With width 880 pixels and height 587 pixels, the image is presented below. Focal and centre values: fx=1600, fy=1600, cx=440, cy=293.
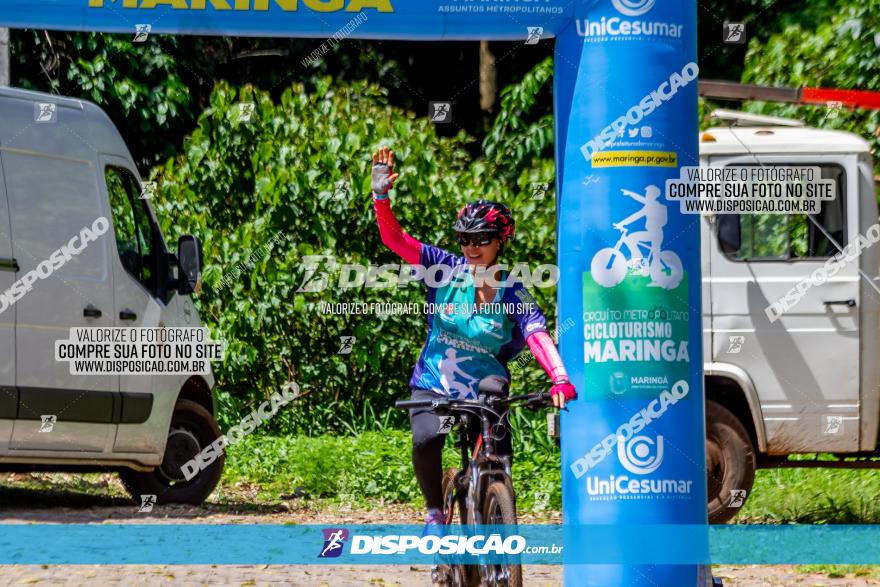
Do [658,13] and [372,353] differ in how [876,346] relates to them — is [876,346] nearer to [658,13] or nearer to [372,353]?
[658,13]

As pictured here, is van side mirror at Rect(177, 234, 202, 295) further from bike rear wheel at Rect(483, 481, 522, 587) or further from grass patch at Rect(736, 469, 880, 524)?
bike rear wheel at Rect(483, 481, 522, 587)

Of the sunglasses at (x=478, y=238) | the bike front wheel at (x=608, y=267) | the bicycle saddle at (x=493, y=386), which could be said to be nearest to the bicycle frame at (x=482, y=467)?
the bicycle saddle at (x=493, y=386)

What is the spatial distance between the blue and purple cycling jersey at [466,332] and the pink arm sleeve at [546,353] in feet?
0.15

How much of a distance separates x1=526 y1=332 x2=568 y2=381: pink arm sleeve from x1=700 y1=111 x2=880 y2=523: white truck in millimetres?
4194

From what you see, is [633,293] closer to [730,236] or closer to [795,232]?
[730,236]

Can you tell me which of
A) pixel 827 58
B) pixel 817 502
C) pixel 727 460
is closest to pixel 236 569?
pixel 727 460

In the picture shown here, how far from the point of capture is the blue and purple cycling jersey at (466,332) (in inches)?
284

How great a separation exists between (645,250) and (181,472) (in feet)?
17.9

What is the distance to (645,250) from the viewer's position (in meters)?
7.79

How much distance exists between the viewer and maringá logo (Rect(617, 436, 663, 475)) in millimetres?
7797

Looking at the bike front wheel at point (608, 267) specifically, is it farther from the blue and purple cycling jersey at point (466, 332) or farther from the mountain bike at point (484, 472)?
the mountain bike at point (484, 472)

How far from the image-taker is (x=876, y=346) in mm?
11180

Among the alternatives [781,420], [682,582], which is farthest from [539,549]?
[781,420]

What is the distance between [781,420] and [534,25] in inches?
171
